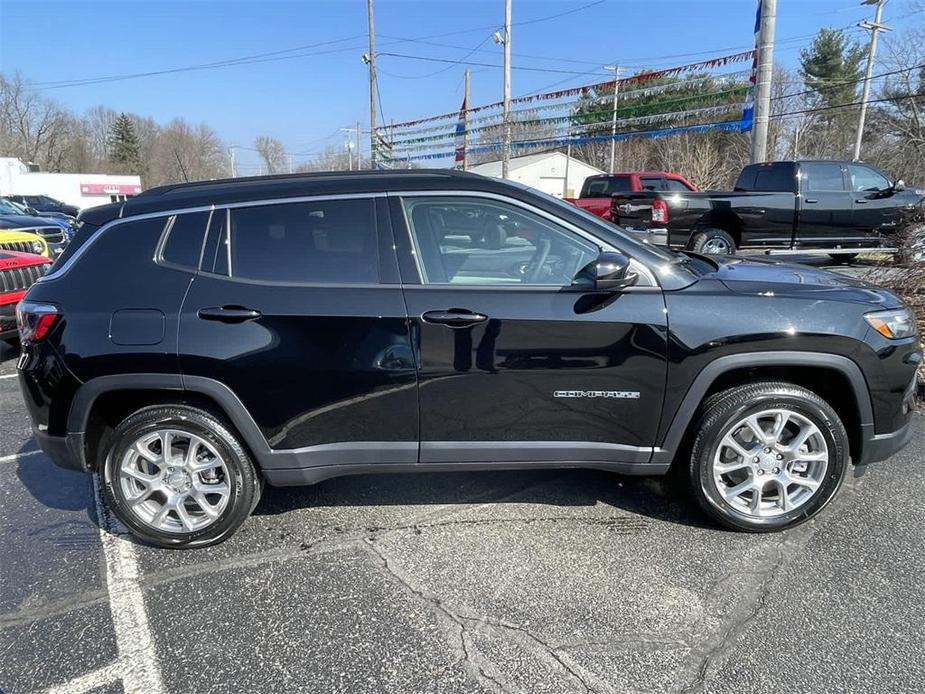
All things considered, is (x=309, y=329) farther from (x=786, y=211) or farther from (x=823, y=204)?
(x=823, y=204)

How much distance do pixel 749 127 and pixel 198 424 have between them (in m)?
14.6

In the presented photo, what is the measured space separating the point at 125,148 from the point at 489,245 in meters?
87.0

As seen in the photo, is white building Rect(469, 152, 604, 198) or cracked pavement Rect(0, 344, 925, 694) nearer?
cracked pavement Rect(0, 344, 925, 694)

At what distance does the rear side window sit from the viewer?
10.6m

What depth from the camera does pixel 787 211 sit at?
10.6 metres

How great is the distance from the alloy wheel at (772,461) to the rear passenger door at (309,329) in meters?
1.61

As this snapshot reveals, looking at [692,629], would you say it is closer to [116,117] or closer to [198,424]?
[198,424]

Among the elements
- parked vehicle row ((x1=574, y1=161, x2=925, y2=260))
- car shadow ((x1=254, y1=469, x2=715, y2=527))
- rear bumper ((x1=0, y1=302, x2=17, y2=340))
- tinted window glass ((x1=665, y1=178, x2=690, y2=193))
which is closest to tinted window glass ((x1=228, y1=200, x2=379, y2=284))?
car shadow ((x1=254, y1=469, x2=715, y2=527))

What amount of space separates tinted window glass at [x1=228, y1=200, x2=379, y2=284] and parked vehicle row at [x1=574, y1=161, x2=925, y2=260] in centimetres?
856

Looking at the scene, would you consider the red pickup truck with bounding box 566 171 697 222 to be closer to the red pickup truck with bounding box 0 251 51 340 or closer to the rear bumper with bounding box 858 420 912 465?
the red pickup truck with bounding box 0 251 51 340

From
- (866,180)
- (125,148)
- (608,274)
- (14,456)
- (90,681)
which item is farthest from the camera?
(125,148)

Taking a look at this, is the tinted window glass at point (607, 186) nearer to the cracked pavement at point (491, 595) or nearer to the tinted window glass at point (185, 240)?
the cracked pavement at point (491, 595)

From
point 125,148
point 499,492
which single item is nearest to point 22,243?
point 499,492

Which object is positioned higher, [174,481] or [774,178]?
[774,178]
